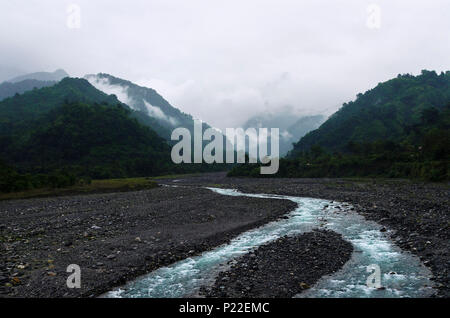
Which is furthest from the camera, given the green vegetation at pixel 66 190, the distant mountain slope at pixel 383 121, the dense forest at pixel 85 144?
the distant mountain slope at pixel 383 121

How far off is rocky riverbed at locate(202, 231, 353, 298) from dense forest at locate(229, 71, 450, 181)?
46.0 m

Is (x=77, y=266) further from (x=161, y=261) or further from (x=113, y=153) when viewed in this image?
(x=113, y=153)

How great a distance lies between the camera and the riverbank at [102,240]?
12328 millimetres

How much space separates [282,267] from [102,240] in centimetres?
1079

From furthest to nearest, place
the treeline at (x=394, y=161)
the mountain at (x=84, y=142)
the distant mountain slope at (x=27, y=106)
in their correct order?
1. the distant mountain slope at (x=27, y=106)
2. the mountain at (x=84, y=142)
3. the treeline at (x=394, y=161)

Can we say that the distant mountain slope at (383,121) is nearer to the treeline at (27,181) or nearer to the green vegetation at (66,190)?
the green vegetation at (66,190)

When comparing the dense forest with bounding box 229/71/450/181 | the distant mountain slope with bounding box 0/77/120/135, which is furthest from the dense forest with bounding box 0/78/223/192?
the dense forest with bounding box 229/71/450/181

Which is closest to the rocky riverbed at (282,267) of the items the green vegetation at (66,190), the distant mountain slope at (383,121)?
the green vegetation at (66,190)

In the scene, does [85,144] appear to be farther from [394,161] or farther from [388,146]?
[394,161]

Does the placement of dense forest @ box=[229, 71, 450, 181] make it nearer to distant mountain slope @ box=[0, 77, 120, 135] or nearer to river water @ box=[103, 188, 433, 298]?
river water @ box=[103, 188, 433, 298]

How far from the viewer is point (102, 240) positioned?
18.5 metres

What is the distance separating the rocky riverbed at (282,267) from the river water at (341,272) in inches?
19.9
